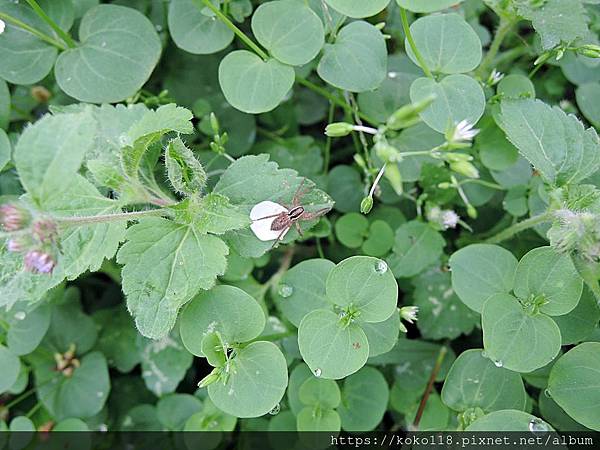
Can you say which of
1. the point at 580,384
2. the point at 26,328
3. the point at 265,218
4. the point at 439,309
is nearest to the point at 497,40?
the point at 439,309

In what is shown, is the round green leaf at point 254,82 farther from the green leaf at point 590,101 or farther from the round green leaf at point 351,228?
the green leaf at point 590,101

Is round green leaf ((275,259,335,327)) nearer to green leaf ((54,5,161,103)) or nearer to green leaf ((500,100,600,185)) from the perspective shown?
green leaf ((500,100,600,185))

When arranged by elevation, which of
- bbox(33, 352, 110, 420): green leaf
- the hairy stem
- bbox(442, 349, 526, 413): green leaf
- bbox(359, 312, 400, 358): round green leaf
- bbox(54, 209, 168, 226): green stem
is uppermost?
bbox(54, 209, 168, 226): green stem

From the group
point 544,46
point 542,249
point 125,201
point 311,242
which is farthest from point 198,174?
point 544,46

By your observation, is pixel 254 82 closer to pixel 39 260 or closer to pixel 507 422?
pixel 39 260

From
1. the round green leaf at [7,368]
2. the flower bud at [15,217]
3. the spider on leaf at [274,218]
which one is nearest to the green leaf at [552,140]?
the spider on leaf at [274,218]

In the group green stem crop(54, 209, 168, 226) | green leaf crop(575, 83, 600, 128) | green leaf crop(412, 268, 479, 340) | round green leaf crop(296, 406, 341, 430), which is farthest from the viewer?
green leaf crop(575, 83, 600, 128)

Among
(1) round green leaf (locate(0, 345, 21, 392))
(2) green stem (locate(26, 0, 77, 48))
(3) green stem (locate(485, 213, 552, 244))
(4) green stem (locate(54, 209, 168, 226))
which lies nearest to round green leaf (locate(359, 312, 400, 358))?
(3) green stem (locate(485, 213, 552, 244))

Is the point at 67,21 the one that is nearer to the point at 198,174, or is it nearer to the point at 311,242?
the point at 198,174
